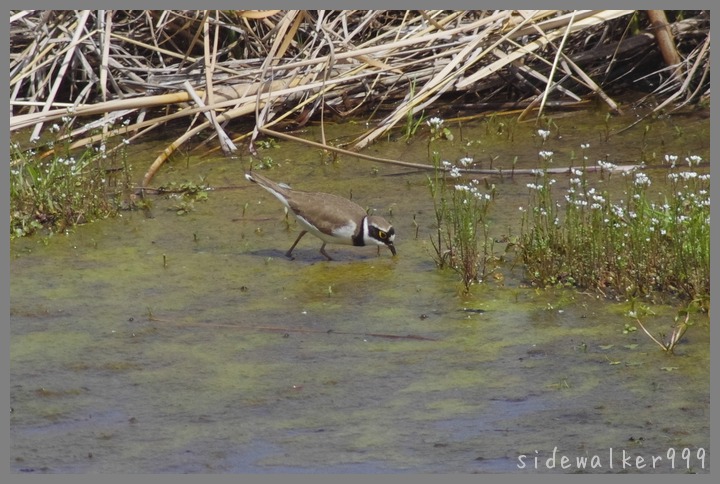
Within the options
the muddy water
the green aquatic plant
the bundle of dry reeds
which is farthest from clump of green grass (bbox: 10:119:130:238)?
the green aquatic plant

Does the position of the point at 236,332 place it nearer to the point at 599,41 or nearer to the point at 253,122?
the point at 253,122

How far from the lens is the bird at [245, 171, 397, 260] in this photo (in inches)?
334

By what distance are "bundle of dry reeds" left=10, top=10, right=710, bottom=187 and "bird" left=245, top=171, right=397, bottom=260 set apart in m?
2.10

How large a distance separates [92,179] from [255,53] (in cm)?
308

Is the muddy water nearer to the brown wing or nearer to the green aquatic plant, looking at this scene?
the green aquatic plant

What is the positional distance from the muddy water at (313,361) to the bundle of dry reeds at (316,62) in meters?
1.77

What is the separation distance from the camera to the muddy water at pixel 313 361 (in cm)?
561

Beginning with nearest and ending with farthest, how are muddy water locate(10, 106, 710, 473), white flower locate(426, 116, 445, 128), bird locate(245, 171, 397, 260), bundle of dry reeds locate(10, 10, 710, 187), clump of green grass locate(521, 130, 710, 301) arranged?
muddy water locate(10, 106, 710, 473) → clump of green grass locate(521, 130, 710, 301) → bird locate(245, 171, 397, 260) → white flower locate(426, 116, 445, 128) → bundle of dry reeds locate(10, 10, 710, 187)

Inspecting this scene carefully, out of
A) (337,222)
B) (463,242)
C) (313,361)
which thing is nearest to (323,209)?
(337,222)

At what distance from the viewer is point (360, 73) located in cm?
1136

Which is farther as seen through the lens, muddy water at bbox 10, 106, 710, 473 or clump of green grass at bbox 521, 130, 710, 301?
clump of green grass at bbox 521, 130, 710, 301

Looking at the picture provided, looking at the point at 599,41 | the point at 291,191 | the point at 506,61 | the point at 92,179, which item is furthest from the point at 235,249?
the point at 599,41

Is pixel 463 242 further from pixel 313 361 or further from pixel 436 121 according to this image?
pixel 436 121

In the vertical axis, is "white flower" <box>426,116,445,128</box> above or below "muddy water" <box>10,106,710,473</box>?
above
